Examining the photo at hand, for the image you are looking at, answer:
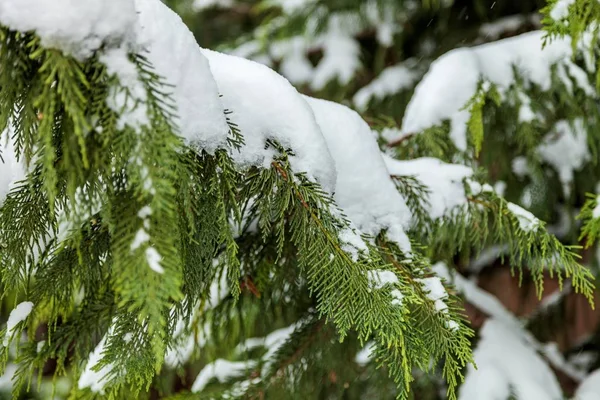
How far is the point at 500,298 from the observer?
4.12m

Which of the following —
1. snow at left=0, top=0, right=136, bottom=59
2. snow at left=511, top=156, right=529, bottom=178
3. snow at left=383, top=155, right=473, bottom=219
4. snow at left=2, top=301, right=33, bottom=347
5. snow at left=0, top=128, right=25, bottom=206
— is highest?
snow at left=0, top=0, right=136, bottom=59

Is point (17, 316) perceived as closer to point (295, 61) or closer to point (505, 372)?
point (505, 372)

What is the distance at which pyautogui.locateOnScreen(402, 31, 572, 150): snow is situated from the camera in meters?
1.89

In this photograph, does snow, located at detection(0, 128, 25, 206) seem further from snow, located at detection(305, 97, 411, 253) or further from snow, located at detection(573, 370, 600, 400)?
snow, located at detection(573, 370, 600, 400)

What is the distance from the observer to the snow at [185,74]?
865 mm

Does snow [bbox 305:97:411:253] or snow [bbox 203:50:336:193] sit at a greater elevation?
snow [bbox 203:50:336:193]

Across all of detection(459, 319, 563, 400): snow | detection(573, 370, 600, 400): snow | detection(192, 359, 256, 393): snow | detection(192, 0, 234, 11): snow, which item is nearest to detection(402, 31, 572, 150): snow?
detection(459, 319, 563, 400): snow

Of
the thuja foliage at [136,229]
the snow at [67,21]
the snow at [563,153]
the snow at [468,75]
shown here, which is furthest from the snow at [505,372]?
the snow at [67,21]

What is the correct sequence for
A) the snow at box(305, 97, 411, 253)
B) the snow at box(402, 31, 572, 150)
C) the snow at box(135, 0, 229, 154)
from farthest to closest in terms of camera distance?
the snow at box(402, 31, 572, 150), the snow at box(305, 97, 411, 253), the snow at box(135, 0, 229, 154)

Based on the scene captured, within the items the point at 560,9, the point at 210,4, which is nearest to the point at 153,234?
the point at 560,9

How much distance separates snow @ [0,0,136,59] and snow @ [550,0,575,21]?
3.35 ft

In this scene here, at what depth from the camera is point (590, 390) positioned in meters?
2.24

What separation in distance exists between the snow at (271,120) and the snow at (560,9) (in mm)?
669

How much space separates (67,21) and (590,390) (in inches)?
91.2
